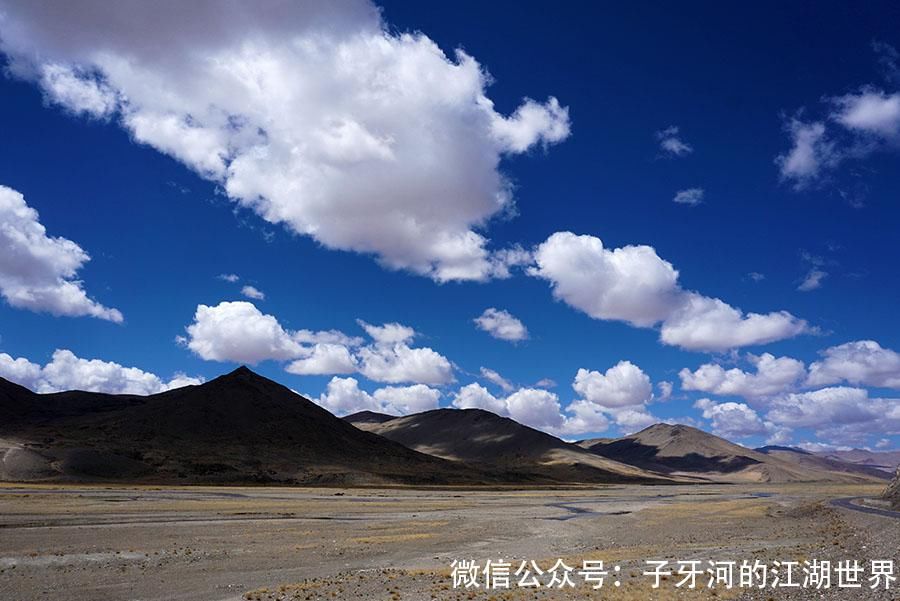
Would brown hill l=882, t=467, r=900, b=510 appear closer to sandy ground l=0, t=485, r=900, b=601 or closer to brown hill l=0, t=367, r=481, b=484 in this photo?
sandy ground l=0, t=485, r=900, b=601

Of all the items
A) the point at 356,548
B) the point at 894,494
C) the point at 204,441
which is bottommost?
the point at 356,548

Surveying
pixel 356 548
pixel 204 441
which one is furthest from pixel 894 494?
pixel 204 441

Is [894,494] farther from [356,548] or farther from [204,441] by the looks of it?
[204,441]

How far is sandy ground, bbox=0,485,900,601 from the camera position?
62.1 feet

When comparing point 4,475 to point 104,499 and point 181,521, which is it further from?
point 181,521

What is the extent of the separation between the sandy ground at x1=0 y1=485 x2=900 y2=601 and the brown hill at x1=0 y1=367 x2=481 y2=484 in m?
52.1

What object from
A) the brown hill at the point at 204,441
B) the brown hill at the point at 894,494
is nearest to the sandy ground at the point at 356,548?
the brown hill at the point at 894,494

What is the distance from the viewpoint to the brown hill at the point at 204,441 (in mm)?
98750

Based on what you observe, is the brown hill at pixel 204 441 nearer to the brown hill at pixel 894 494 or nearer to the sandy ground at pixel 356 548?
the sandy ground at pixel 356 548

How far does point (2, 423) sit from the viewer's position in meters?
135

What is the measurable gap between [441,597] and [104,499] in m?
48.4

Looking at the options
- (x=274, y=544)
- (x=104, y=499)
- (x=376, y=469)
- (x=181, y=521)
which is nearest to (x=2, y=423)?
(x=376, y=469)

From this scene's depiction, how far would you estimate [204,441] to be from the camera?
12825cm

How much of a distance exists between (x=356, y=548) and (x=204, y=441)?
109809 millimetres
